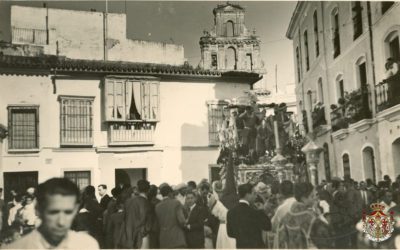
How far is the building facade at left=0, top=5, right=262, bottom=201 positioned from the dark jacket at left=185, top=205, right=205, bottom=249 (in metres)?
1.09

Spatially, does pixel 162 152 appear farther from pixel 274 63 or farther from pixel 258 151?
pixel 274 63

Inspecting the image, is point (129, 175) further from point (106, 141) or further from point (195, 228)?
point (195, 228)

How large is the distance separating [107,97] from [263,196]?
2.73 meters

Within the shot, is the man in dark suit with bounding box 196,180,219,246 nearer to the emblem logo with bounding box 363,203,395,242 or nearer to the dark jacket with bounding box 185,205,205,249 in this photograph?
the dark jacket with bounding box 185,205,205,249

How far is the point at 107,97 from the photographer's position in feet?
21.5

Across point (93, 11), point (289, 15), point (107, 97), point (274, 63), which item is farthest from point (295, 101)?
point (93, 11)

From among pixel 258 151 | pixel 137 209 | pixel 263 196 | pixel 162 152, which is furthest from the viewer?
pixel 258 151

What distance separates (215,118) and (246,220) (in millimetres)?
2508

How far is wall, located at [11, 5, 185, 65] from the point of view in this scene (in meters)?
6.71

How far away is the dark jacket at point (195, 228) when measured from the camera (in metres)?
5.08

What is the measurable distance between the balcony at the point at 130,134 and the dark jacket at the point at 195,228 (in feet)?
5.23

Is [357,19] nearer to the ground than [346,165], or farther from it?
farther from it

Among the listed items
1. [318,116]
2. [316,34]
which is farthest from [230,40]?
[318,116]

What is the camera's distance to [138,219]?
522 cm
